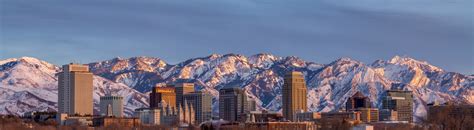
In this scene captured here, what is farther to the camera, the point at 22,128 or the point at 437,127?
the point at 22,128

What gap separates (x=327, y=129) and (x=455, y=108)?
76.4ft

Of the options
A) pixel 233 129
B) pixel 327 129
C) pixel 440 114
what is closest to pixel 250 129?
pixel 233 129

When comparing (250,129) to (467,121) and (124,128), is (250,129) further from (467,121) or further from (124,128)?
(467,121)

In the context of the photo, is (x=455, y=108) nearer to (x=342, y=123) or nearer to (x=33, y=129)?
(x=342, y=123)

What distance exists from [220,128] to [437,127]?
61412 mm

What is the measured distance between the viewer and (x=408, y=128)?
618 ft

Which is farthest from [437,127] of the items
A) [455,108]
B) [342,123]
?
[342,123]

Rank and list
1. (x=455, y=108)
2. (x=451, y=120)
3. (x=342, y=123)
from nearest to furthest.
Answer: (x=451, y=120)
(x=455, y=108)
(x=342, y=123)

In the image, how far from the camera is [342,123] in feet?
584

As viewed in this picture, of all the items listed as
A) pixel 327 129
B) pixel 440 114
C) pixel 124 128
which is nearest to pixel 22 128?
pixel 124 128

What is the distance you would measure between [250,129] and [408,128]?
25.8 m

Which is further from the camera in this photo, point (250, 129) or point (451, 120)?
point (250, 129)

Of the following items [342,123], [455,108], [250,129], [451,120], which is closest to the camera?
[451,120]

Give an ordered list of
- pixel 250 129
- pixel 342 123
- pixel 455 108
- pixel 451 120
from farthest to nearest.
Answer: pixel 250 129, pixel 342 123, pixel 455 108, pixel 451 120
